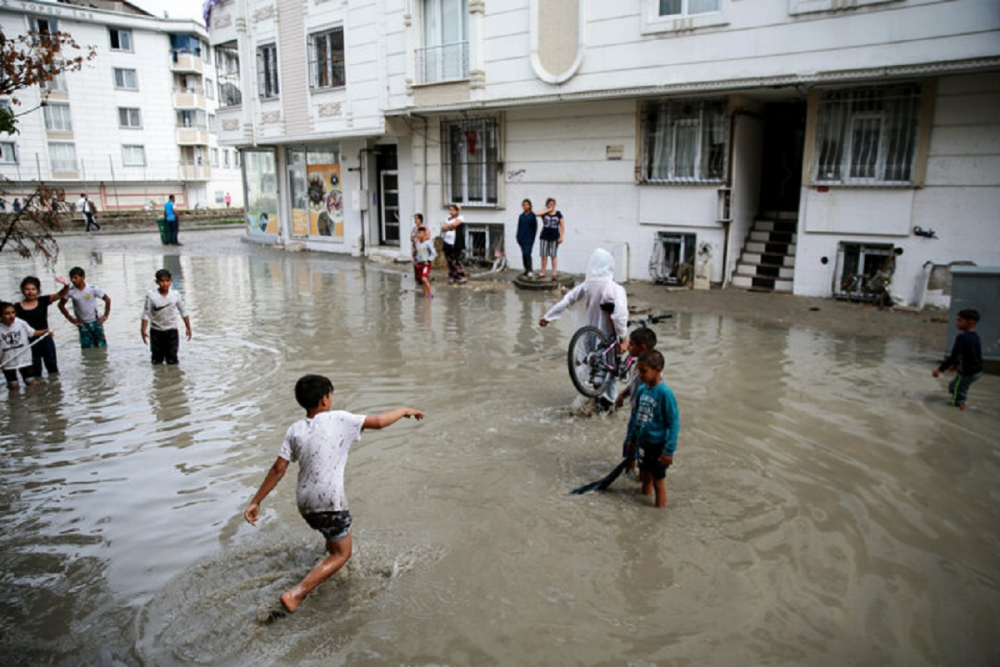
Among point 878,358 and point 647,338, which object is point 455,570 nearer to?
point 647,338

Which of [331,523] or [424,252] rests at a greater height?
[424,252]

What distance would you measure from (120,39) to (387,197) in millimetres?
39111

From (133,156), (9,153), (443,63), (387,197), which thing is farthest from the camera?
(133,156)

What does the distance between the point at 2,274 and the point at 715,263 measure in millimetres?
18610

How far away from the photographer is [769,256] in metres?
15.0

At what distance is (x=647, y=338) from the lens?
5.88m

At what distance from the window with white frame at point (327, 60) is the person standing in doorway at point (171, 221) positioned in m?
7.65

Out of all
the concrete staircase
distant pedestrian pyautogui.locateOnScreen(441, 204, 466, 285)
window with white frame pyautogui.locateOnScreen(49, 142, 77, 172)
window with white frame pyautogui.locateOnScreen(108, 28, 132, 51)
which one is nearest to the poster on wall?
distant pedestrian pyautogui.locateOnScreen(441, 204, 466, 285)

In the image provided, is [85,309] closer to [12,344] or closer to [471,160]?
[12,344]

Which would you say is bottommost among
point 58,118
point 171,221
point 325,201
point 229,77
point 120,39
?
point 171,221

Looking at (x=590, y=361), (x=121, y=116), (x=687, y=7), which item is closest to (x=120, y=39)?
(x=121, y=116)

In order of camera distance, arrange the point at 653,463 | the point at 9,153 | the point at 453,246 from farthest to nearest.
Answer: the point at 9,153, the point at 453,246, the point at 653,463

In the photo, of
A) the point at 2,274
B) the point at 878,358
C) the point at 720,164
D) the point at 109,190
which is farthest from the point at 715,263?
the point at 109,190

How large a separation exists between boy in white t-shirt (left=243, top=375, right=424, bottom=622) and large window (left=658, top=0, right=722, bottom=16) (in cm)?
1275
